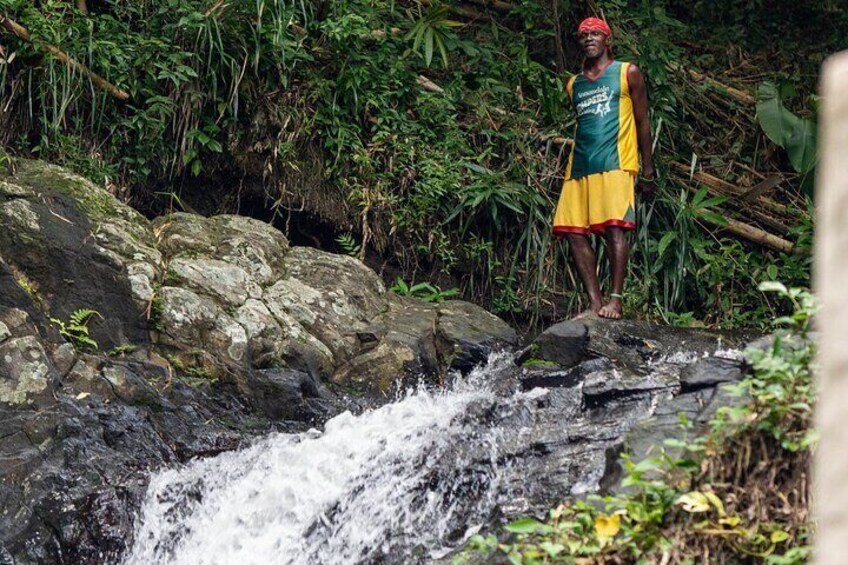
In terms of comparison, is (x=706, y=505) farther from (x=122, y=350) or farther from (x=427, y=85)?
(x=427, y=85)

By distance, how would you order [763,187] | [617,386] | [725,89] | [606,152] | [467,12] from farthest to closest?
[467,12], [725,89], [763,187], [606,152], [617,386]

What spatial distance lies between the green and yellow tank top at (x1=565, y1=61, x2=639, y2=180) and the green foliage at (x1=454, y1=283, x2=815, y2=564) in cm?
401

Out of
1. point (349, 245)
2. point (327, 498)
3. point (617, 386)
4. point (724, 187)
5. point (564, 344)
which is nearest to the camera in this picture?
point (327, 498)

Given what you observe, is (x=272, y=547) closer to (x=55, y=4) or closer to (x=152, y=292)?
(x=152, y=292)

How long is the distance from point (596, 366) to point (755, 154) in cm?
425

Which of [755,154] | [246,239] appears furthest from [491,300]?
[755,154]

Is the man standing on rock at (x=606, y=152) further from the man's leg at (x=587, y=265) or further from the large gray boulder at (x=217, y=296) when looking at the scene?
the large gray boulder at (x=217, y=296)

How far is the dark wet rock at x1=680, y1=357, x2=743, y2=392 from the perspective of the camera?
4.58 meters

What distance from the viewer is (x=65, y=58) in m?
8.53

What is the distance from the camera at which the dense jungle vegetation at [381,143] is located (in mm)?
8734

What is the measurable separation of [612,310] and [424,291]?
70.0 inches

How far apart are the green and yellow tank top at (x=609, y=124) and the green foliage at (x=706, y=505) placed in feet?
13.1

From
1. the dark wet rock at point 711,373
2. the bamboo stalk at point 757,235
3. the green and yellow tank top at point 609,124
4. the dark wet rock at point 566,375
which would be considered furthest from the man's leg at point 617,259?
the dark wet rock at point 711,373

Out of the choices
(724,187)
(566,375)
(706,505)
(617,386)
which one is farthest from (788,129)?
(706,505)
